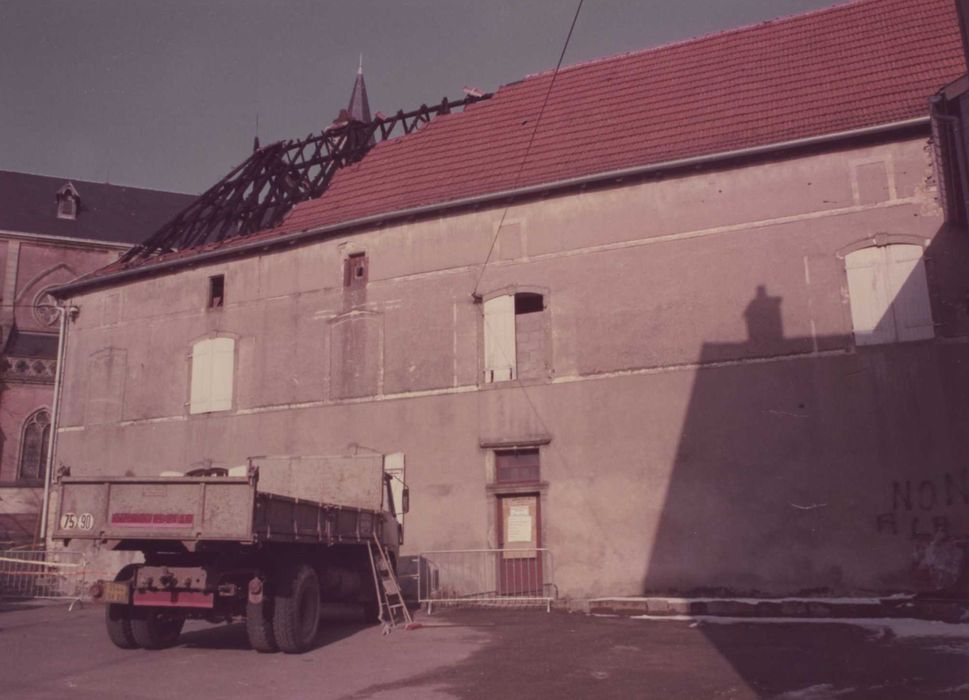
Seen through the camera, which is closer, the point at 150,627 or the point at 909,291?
the point at 150,627

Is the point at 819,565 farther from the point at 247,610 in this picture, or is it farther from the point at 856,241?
the point at 247,610

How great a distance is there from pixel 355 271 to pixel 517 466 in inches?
228

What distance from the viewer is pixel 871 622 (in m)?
10.6

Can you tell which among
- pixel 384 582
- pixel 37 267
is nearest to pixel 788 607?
pixel 384 582

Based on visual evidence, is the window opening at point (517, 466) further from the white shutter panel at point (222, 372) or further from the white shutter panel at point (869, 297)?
the white shutter panel at point (222, 372)

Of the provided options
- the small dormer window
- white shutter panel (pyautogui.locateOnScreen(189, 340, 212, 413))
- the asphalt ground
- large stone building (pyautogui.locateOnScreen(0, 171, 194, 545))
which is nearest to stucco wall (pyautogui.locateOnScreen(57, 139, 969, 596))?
white shutter panel (pyautogui.locateOnScreen(189, 340, 212, 413))

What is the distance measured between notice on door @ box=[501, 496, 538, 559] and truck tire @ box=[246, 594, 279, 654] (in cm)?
663

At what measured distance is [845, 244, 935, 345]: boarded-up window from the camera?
1283 centimetres

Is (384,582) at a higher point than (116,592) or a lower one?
lower

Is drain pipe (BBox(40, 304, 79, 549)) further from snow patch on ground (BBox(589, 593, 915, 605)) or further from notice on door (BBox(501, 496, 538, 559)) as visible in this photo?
snow patch on ground (BBox(589, 593, 915, 605))

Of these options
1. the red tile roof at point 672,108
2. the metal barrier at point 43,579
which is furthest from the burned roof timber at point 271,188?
the metal barrier at point 43,579

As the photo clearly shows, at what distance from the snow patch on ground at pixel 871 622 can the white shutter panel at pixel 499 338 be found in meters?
5.32

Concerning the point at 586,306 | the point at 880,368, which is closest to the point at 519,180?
the point at 586,306

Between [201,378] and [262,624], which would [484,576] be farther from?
[201,378]
